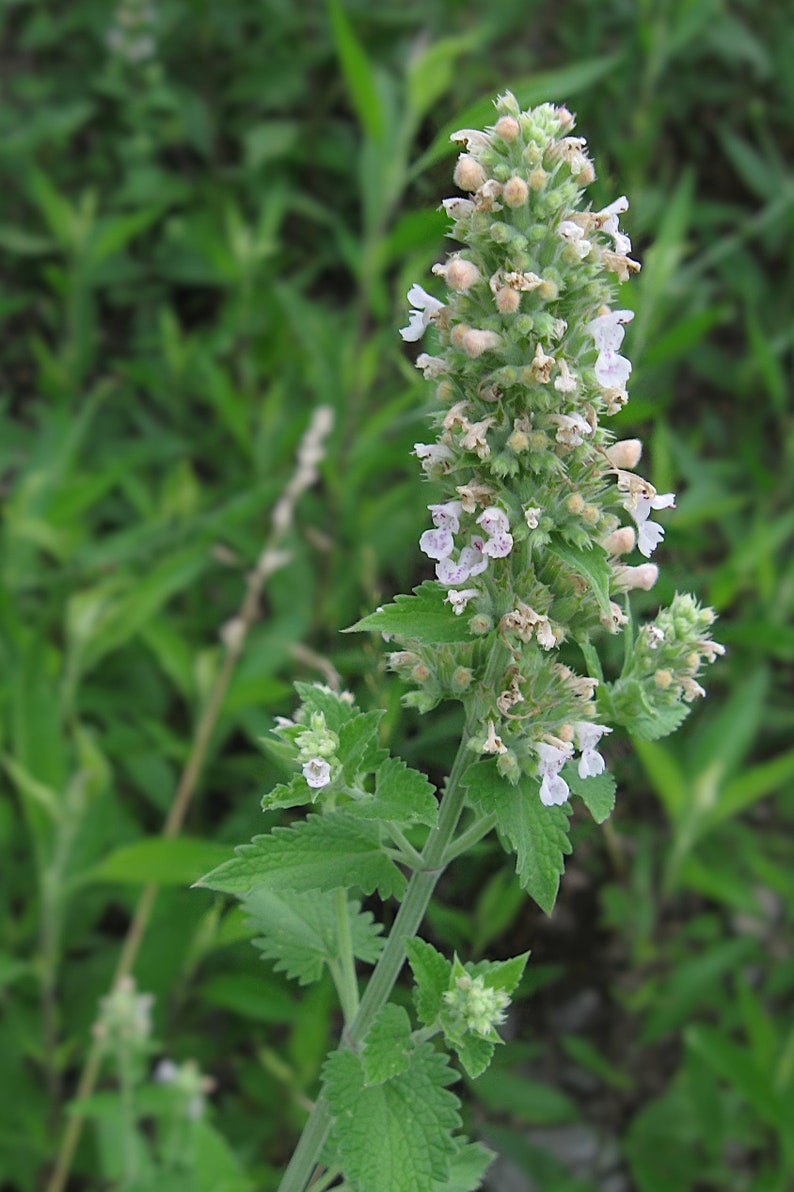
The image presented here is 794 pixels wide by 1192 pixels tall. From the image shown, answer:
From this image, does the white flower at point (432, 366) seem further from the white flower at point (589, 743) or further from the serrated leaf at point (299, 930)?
the serrated leaf at point (299, 930)

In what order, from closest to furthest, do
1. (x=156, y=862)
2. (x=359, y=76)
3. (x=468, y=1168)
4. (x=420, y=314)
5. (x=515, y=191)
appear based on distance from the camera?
(x=515, y=191), (x=420, y=314), (x=468, y=1168), (x=156, y=862), (x=359, y=76)

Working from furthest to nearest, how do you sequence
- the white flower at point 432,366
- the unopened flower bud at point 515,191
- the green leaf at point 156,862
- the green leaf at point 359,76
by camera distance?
the green leaf at point 359,76, the green leaf at point 156,862, the white flower at point 432,366, the unopened flower bud at point 515,191

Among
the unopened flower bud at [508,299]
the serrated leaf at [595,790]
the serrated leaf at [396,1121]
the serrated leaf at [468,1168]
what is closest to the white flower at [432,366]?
the unopened flower bud at [508,299]

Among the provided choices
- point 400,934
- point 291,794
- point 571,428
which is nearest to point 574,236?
point 571,428

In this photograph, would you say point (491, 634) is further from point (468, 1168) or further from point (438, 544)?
point (468, 1168)

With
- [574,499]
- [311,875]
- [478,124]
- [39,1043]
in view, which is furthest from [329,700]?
[39,1043]

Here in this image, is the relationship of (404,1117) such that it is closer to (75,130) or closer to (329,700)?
(329,700)

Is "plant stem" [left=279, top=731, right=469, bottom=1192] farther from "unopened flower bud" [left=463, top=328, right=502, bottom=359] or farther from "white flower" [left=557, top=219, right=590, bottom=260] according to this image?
"white flower" [left=557, top=219, right=590, bottom=260]
